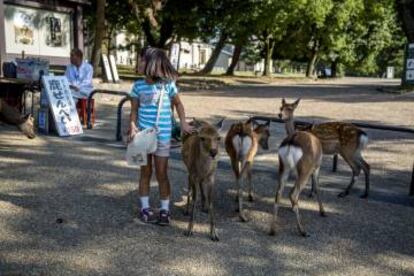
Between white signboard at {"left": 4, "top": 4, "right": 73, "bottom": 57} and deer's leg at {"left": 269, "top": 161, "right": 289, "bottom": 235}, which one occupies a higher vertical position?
white signboard at {"left": 4, "top": 4, "right": 73, "bottom": 57}

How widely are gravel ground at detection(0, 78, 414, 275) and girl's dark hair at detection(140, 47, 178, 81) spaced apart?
1.53m

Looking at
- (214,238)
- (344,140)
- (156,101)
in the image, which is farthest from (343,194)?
(156,101)

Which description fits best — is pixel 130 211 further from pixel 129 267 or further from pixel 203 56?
pixel 203 56

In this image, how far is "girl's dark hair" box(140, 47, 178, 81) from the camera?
515 centimetres

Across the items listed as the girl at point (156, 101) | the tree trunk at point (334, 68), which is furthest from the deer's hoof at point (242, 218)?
the tree trunk at point (334, 68)

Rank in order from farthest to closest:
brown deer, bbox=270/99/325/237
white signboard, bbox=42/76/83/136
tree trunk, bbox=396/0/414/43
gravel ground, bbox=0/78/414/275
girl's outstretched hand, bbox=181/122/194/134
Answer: tree trunk, bbox=396/0/414/43 → white signboard, bbox=42/76/83/136 → brown deer, bbox=270/99/325/237 → girl's outstretched hand, bbox=181/122/194/134 → gravel ground, bbox=0/78/414/275

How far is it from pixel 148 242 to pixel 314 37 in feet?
160

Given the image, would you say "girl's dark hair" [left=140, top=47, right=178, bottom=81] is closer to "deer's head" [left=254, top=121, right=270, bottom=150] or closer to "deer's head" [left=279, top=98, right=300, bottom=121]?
"deer's head" [left=254, top=121, right=270, bottom=150]

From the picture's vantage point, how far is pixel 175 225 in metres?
5.57

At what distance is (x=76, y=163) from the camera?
8.25 meters

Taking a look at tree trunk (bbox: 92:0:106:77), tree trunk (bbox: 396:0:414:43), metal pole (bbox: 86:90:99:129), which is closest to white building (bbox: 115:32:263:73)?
tree trunk (bbox: 396:0:414:43)

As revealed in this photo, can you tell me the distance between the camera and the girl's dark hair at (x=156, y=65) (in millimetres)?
5148

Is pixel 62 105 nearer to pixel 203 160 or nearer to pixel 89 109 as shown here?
pixel 89 109

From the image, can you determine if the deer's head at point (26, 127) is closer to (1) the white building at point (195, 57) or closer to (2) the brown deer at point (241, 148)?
(2) the brown deer at point (241, 148)
